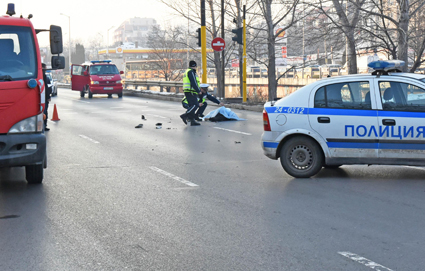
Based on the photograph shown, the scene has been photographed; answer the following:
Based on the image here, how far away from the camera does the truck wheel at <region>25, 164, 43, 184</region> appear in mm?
8391

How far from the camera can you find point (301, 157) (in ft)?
29.5

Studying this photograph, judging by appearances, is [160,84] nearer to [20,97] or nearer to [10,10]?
[10,10]

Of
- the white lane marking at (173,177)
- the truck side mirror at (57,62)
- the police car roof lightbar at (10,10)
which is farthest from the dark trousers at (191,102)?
the police car roof lightbar at (10,10)

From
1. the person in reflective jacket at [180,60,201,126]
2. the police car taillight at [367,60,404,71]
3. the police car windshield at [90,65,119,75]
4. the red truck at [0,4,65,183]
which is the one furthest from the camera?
the police car windshield at [90,65,119,75]

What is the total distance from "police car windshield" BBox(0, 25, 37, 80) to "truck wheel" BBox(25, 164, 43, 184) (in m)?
1.32

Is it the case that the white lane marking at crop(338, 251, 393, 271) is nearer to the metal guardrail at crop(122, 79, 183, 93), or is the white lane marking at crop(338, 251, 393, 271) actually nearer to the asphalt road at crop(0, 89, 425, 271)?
the asphalt road at crop(0, 89, 425, 271)

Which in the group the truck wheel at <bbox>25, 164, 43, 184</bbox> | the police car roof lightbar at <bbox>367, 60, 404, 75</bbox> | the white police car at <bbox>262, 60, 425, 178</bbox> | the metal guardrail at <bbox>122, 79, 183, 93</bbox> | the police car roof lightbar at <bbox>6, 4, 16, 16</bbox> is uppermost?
the police car roof lightbar at <bbox>6, 4, 16, 16</bbox>

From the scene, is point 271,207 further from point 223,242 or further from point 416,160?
point 416,160

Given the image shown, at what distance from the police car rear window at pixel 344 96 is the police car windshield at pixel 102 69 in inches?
1067

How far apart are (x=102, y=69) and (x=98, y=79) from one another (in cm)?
98

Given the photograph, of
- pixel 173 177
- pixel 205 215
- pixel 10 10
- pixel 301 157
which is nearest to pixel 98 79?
pixel 10 10

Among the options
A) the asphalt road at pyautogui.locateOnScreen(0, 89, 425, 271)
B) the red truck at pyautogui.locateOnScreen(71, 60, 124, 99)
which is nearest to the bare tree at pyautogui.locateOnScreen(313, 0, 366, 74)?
the asphalt road at pyautogui.locateOnScreen(0, 89, 425, 271)

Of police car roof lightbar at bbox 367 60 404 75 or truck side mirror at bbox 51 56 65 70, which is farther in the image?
truck side mirror at bbox 51 56 65 70

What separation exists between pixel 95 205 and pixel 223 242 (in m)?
2.25
